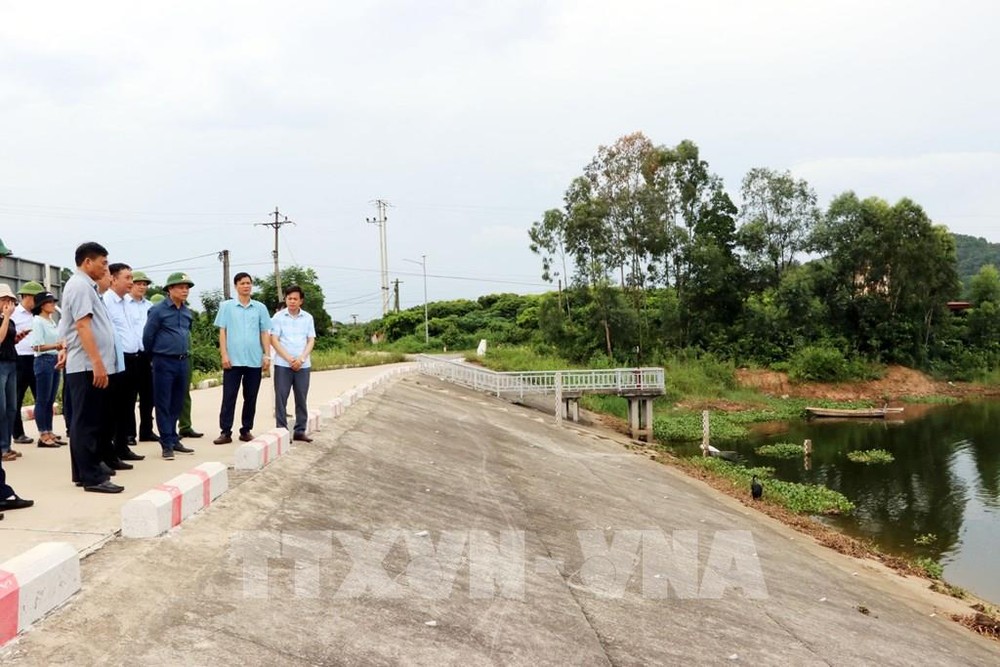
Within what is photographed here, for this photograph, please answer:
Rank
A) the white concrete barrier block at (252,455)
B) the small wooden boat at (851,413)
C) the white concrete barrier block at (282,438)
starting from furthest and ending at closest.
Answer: the small wooden boat at (851,413) → the white concrete barrier block at (282,438) → the white concrete barrier block at (252,455)

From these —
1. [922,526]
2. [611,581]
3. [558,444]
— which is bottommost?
[922,526]

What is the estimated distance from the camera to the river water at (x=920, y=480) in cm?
1411

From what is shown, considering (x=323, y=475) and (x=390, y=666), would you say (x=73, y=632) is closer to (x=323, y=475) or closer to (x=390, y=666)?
(x=390, y=666)

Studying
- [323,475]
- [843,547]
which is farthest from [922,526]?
[323,475]

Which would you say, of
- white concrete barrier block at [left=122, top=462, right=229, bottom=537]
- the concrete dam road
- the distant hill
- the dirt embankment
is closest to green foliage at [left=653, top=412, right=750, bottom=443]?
the dirt embankment

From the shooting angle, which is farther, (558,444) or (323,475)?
(558,444)

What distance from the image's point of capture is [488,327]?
175 feet

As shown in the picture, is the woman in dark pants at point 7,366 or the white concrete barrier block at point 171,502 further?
the woman in dark pants at point 7,366

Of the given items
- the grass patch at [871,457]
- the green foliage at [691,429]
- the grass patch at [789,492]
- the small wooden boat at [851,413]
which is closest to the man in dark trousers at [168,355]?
the grass patch at [789,492]

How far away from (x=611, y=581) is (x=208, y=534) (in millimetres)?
3174

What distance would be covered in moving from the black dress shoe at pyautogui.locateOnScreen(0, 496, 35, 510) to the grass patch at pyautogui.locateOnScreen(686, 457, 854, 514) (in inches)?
567

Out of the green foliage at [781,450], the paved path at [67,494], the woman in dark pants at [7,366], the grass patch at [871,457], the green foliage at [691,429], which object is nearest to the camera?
the paved path at [67,494]

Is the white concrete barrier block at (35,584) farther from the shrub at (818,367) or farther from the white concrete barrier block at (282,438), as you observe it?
the shrub at (818,367)

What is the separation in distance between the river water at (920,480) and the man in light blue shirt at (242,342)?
37.5 ft
